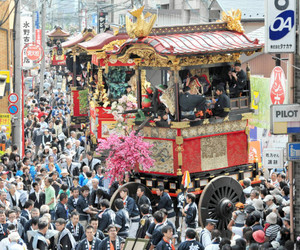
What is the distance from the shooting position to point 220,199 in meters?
16.6

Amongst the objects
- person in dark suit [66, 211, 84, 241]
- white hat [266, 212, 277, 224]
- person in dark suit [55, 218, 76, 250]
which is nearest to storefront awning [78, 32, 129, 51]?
person in dark suit [66, 211, 84, 241]

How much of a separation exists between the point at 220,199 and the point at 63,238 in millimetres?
4490

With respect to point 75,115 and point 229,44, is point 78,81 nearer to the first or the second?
point 75,115

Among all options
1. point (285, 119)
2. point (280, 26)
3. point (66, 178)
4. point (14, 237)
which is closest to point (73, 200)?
point (66, 178)

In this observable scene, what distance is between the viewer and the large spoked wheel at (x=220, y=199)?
16.2 meters

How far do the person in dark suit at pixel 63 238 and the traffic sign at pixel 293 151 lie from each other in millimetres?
4417

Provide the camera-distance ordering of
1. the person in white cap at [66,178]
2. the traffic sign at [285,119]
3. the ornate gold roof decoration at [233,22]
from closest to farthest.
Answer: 1. the traffic sign at [285,119]
2. the ornate gold roof decoration at [233,22]
3. the person in white cap at [66,178]

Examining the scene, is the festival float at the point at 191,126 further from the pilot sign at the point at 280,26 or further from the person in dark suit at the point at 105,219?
the pilot sign at the point at 280,26

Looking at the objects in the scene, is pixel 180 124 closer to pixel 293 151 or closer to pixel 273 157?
pixel 273 157

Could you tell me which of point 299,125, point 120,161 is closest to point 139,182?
point 120,161

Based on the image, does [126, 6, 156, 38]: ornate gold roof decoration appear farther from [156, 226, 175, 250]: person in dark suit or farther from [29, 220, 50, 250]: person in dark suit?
[156, 226, 175, 250]: person in dark suit

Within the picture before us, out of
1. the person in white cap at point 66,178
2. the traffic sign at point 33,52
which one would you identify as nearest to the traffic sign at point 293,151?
the person in white cap at point 66,178

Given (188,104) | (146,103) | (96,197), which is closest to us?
(188,104)

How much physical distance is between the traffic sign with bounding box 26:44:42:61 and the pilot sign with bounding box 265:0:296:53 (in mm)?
24628
